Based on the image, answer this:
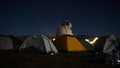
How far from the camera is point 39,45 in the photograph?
8.47 meters

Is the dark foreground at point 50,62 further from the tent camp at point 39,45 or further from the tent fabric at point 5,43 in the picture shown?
the tent fabric at point 5,43

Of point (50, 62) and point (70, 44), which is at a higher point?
point (70, 44)

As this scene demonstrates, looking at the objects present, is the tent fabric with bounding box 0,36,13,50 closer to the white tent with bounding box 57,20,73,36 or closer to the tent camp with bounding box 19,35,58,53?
the tent camp with bounding box 19,35,58,53

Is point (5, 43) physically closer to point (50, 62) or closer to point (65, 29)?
point (65, 29)

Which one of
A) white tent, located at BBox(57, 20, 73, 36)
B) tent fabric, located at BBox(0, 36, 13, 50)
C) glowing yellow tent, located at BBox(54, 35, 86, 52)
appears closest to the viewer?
glowing yellow tent, located at BBox(54, 35, 86, 52)

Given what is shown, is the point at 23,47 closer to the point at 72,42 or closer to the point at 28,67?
the point at 72,42

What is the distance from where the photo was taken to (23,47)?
8711mm

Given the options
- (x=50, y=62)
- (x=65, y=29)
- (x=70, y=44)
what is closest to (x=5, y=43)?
(x=65, y=29)

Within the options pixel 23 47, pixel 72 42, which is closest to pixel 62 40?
pixel 72 42

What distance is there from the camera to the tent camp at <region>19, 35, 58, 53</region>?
27.2 feet

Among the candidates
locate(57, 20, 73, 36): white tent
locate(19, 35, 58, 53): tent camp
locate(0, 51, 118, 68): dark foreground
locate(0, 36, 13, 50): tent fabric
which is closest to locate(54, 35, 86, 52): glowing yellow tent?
locate(19, 35, 58, 53): tent camp

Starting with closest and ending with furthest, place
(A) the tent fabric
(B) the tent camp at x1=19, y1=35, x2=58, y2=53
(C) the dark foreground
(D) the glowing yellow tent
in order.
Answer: (C) the dark foreground
(B) the tent camp at x1=19, y1=35, x2=58, y2=53
(D) the glowing yellow tent
(A) the tent fabric

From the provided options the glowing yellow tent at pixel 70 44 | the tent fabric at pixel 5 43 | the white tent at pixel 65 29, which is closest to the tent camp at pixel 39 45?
the glowing yellow tent at pixel 70 44

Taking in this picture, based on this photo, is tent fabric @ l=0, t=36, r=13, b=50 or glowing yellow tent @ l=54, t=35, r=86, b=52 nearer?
glowing yellow tent @ l=54, t=35, r=86, b=52
